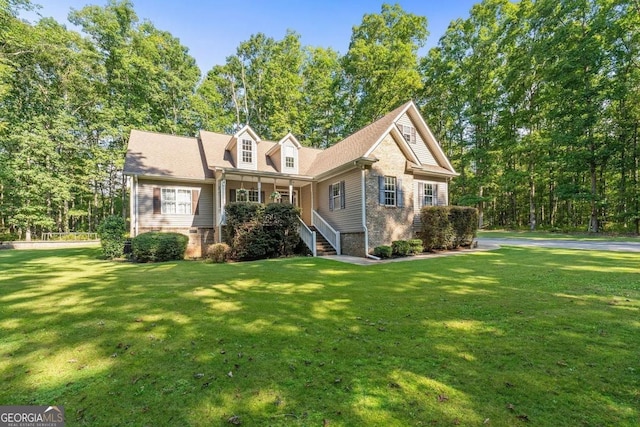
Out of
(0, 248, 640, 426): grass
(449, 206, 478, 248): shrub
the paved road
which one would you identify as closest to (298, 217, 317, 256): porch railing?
(449, 206, 478, 248): shrub

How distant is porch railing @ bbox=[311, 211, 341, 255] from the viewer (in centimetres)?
1493

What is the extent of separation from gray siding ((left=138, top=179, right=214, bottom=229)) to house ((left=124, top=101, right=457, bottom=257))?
1.9 inches

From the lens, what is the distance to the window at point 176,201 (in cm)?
1602

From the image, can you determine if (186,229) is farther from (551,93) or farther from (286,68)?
(551,93)

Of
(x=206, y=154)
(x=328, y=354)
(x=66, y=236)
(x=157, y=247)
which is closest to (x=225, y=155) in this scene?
(x=206, y=154)

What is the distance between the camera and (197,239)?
1655 cm

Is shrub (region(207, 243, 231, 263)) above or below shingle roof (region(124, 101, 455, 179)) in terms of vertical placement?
below

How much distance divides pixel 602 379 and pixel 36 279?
11.6 metres

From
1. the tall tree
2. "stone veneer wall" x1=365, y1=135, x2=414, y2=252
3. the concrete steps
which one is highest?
the tall tree

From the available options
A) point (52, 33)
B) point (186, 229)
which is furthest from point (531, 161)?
point (52, 33)

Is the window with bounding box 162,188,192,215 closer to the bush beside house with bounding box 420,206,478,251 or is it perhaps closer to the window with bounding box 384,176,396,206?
the window with bounding box 384,176,396,206

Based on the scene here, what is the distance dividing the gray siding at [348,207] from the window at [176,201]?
8.04m

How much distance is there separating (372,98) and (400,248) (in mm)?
21805

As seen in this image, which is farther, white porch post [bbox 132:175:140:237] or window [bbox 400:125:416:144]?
window [bbox 400:125:416:144]
